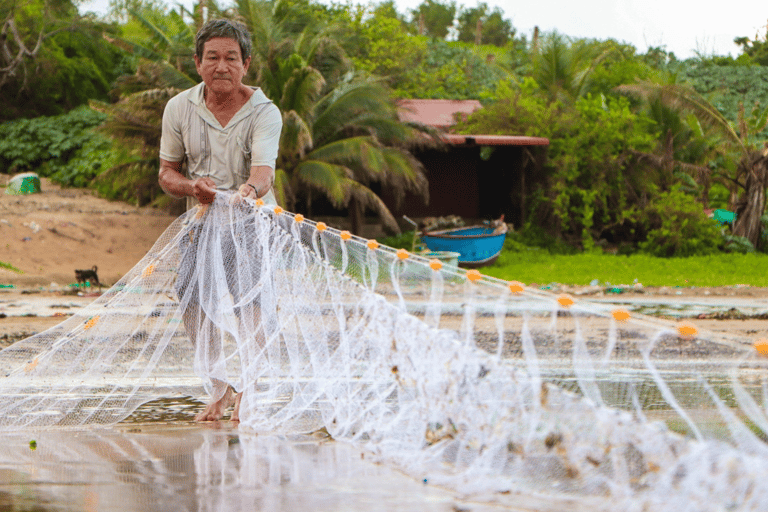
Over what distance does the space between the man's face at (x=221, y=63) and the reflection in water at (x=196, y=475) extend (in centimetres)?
168

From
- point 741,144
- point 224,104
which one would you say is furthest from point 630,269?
point 224,104

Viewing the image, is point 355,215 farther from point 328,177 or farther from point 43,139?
point 43,139

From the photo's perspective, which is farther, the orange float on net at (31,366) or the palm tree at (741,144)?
the palm tree at (741,144)

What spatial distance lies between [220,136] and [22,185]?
1926 cm

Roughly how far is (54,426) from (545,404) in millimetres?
2750

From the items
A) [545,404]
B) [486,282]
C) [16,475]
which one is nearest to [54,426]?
[16,475]

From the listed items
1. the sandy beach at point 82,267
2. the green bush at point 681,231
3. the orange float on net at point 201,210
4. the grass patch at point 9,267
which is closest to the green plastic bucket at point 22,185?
the sandy beach at point 82,267

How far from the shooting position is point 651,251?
19812mm

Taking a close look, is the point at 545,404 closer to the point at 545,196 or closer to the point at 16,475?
the point at 16,475

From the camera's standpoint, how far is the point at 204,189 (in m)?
4.01

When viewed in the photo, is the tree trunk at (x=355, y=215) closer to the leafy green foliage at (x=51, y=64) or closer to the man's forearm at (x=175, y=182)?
the leafy green foliage at (x=51, y=64)

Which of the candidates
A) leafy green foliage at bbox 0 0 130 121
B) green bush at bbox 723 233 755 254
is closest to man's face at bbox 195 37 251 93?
green bush at bbox 723 233 755 254

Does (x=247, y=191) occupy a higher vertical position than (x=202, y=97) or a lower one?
lower

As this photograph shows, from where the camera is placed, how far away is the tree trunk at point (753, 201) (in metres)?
19.8
